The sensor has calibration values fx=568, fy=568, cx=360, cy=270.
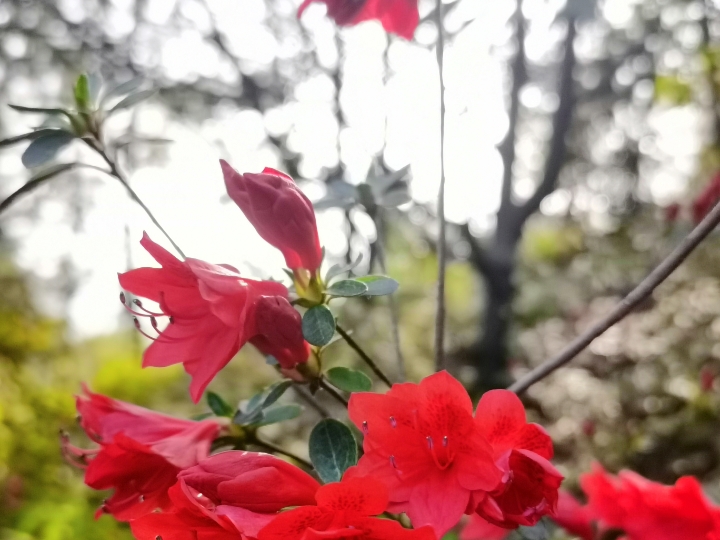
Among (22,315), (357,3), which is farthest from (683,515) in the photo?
(22,315)

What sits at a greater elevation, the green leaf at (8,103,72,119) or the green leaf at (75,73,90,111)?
the green leaf at (75,73,90,111)

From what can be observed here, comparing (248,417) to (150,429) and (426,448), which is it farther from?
(426,448)

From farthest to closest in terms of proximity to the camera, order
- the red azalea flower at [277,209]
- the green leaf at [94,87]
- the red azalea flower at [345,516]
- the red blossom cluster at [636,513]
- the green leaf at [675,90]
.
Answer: the green leaf at [675,90]
the green leaf at [94,87]
the red blossom cluster at [636,513]
the red azalea flower at [277,209]
the red azalea flower at [345,516]

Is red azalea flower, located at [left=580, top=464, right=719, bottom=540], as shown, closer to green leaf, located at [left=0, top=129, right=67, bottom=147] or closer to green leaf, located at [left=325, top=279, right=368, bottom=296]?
green leaf, located at [left=325, top=279, right=368, bottom=296]

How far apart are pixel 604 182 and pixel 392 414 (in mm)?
7697

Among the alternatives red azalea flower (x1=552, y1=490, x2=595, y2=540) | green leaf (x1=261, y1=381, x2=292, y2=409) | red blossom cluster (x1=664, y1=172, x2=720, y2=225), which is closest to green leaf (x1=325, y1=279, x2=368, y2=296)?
green leaf (x1=261, y1=381, x2=292, y2=409)

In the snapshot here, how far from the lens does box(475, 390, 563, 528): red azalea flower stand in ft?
1.50

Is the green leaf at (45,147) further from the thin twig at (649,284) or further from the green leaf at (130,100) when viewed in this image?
the thin twig at (649,284)

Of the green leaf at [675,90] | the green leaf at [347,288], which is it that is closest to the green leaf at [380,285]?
the green leaf at [347,288]

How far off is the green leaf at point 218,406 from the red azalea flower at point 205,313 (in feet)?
0.43

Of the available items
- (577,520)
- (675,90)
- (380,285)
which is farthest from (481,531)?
(675,90)

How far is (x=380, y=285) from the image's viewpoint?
59cm

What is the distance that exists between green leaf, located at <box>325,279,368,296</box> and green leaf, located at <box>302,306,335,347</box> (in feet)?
0.08

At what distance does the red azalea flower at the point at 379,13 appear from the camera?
76 cm
